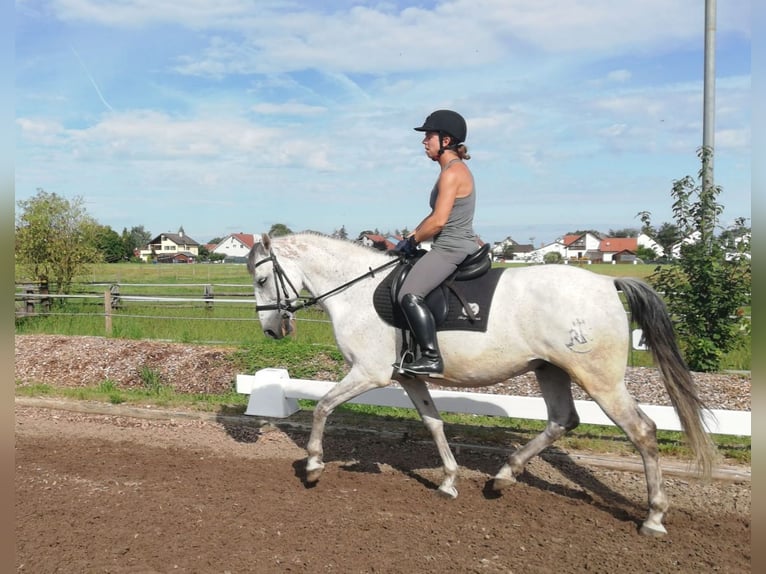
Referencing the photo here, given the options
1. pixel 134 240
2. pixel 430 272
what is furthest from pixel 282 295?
pixel 134 240

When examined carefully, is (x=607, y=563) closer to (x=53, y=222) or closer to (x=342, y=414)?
(x=342, y=414)

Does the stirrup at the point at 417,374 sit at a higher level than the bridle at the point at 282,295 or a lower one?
lower

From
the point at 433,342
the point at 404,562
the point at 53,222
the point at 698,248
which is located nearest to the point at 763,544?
the point at 404,562

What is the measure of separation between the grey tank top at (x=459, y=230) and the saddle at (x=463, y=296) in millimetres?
131

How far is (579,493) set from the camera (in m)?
5.61

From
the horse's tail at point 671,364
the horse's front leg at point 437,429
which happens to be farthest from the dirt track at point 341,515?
the horse's tail at point 671,364

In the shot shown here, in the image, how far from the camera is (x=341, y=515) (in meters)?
5.00

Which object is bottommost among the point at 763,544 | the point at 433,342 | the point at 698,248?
the point at 763,544

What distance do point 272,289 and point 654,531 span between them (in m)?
3.93

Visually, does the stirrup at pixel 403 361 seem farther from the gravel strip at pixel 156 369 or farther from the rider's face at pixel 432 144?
the gravel strip at pixel 156 369

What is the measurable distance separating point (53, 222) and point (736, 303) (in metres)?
20.7

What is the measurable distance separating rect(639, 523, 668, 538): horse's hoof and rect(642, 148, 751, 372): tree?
17.7ft

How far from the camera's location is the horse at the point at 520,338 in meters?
4.85

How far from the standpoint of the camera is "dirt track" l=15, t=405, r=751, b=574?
168 inches
